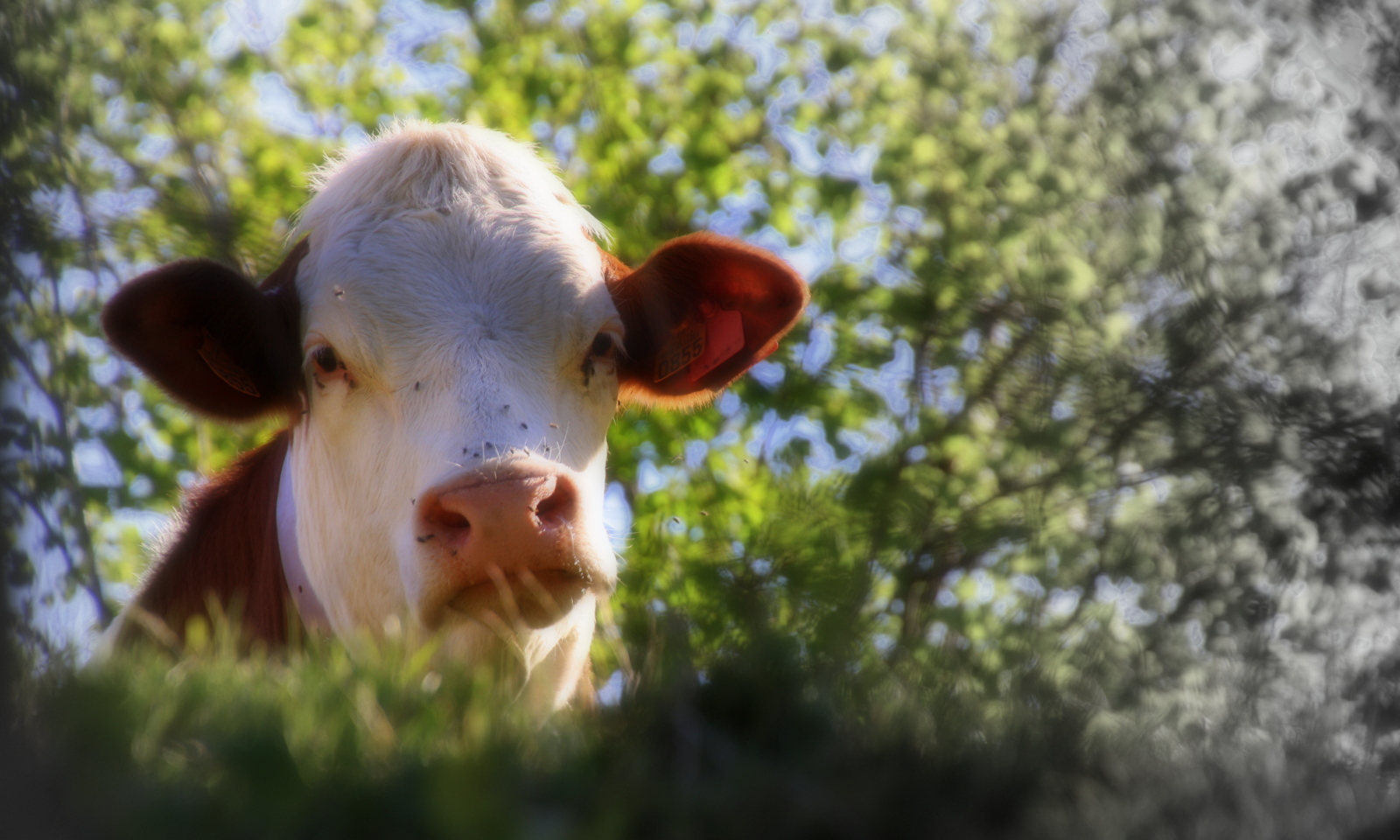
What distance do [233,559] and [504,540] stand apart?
1707 mm

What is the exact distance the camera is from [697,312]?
412 centimetres

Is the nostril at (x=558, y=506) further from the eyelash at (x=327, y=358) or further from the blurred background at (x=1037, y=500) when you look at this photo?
the eyelash at (x=327, y=358)

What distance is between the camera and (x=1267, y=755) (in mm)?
1313

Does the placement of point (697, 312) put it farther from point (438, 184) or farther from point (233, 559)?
point (233, 559)

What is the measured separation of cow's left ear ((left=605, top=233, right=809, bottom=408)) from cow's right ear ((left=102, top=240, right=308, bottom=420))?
44.0 inches

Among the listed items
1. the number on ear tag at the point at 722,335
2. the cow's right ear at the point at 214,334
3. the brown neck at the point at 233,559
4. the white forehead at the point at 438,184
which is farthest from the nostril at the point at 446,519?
the number on ear tag at the point at 722,335

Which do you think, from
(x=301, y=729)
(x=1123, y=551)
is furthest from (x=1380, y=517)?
(x=301, y=729)

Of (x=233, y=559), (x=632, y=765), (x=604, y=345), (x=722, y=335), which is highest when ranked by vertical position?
(x=632, y=765)

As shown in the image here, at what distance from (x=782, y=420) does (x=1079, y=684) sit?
1.93 metres

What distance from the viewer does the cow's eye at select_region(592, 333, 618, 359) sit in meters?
3.69

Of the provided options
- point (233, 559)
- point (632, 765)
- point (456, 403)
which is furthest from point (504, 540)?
point (233, 559)

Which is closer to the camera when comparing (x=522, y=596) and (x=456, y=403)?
(x=522, y=596)

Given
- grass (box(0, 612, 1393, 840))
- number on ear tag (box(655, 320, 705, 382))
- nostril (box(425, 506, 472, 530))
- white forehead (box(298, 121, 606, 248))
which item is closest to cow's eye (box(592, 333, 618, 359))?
number on ear tag (box(655, 320, 705, 382))

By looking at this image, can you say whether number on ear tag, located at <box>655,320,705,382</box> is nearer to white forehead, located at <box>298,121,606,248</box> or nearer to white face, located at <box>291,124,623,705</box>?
white face, located at <box>291,124,623,705</box>
